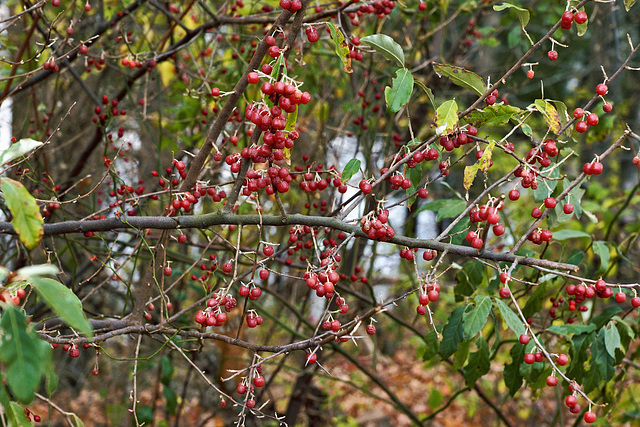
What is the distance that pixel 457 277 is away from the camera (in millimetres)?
2166

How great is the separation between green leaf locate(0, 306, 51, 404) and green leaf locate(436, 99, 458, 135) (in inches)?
37.5

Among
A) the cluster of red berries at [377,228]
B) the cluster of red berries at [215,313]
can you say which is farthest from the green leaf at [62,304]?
the cluster of red berries at [377,228]

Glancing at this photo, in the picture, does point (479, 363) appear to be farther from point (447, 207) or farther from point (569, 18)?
point (569, 18)

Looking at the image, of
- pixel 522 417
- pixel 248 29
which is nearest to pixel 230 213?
pixel 248 29

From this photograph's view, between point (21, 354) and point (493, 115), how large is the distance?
1.21m

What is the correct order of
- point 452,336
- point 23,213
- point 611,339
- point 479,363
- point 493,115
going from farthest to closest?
1. point 479,363
2. point 452,336
3. point 611,339
4. point 493,115
5. point 23,213

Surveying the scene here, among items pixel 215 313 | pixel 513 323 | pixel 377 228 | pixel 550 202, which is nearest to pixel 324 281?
pixel 377 228

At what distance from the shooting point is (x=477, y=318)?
1.47 metres

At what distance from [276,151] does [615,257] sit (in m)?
1.98

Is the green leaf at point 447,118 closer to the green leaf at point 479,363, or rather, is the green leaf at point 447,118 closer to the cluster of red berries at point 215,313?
the cluster of red berries at point 215,313

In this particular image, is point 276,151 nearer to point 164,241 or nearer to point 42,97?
point 164,241

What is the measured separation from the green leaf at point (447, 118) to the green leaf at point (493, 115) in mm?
138

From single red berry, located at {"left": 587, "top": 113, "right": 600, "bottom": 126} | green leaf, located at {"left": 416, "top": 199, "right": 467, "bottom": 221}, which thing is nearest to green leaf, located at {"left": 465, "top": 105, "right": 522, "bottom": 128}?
single red berry, located at {"left": 587, "top": 113, "right": 600, "bottom": 126}

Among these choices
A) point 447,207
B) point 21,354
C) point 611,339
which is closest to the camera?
point 21,354
